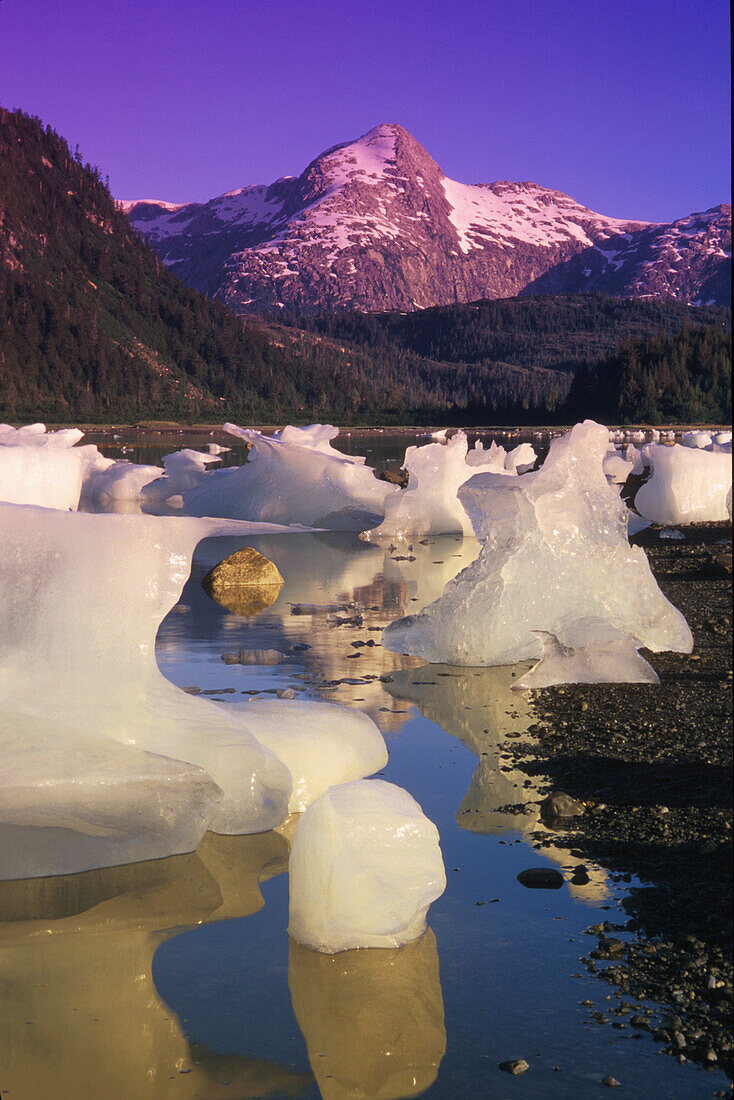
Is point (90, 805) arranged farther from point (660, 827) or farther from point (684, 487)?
point (684, 487)

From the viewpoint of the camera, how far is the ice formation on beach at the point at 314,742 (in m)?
4.96

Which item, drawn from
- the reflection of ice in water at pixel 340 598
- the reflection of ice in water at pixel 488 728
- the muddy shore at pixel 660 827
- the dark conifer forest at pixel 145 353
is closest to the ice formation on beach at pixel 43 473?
the reflection of ice in water at pixel 340 598

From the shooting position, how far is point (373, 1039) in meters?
3.23

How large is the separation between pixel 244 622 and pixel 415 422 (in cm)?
10609

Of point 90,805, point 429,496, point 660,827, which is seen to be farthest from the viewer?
point 429,496

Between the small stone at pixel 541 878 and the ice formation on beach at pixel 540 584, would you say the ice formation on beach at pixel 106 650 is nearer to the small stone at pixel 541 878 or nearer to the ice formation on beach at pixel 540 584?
the small stone at pixel 541 878

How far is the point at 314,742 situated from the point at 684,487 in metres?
14.1

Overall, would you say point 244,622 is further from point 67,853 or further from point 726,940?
point 726,940

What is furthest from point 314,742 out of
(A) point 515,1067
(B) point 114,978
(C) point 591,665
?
(C) point 591,665

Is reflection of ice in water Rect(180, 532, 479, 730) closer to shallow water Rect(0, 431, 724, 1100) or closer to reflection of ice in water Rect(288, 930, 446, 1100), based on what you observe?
shallow water Rect(0, 431, 724, 1100)

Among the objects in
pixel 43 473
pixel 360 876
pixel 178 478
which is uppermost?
pixel 43 473

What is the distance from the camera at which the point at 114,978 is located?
3.60m

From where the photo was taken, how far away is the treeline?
9912cm

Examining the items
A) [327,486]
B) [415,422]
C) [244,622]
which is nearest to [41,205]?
[415,422]
